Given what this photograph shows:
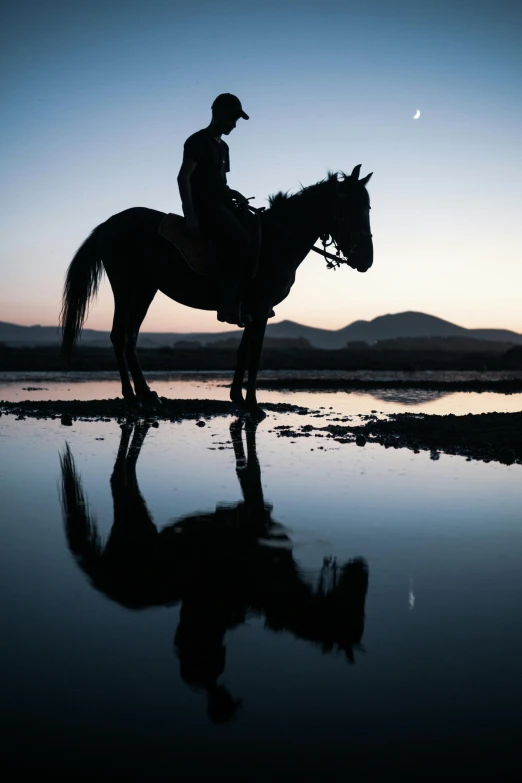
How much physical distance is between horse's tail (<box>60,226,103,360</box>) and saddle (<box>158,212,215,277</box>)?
1.87m

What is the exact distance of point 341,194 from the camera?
30.6 feet

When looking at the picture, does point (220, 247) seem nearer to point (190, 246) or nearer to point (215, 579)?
point (190, 246)

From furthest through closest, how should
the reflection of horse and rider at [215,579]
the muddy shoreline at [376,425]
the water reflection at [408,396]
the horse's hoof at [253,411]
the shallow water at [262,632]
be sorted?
the water reflection at [408,396] → the horse's hoof at [253,411] → the muddy shoreline at [376,425] → the reflection of horse and rider at [215,579] → the shallow water at [262,632]

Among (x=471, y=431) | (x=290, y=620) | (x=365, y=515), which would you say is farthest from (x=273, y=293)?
(x=290, y=620)

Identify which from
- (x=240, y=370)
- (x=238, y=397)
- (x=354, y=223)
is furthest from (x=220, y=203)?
(x=238, y=397)

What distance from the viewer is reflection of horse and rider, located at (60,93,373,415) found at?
8.84 metres

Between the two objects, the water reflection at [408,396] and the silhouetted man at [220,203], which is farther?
the water reflection at [408,396]

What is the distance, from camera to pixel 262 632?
2445 millimetres

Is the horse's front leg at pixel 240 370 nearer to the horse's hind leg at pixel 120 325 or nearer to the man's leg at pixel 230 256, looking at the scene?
the man's leg at pixel 230 256

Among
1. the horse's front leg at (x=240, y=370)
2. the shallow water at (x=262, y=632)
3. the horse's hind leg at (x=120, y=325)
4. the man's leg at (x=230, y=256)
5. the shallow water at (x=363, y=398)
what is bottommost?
the shallow water at (x=262, y=632)

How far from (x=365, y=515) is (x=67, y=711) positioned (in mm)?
2689

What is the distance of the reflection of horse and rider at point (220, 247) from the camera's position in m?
8.84

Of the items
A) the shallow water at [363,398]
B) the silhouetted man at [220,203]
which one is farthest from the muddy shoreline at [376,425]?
the silhouetted man at [220,203]

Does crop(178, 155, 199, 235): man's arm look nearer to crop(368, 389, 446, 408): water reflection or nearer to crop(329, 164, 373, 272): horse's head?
crop(329, 164, 373, 272): horse's head
